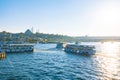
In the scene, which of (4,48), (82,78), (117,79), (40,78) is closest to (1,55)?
(4,48)

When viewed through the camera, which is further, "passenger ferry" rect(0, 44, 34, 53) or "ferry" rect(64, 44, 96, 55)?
"passenger ferry" rect(0, 44, 34, 53)

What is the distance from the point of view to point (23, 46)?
178375mm

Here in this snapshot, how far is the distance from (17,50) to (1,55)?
51140 millimetres

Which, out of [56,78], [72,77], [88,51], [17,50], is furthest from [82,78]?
[17,50]

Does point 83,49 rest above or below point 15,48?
below

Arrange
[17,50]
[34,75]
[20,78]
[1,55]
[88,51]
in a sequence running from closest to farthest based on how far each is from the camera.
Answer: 1. [20,78]
2. [34,75]
3. [1,55]
4. [88,51]
5. [17,50]

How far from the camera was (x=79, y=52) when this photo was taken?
6826 inches

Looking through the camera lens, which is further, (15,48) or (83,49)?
(15,48)

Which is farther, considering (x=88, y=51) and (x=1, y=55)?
(x=88, y=51)

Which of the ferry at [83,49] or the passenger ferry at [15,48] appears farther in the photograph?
the passenger ferry at [15,48]

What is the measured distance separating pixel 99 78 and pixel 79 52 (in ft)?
328

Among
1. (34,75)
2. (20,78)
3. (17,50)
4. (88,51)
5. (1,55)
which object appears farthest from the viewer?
(17,50)

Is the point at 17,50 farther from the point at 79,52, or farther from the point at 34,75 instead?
the point at 34,75

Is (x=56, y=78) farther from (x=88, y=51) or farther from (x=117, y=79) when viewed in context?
(x=88, y=51)
